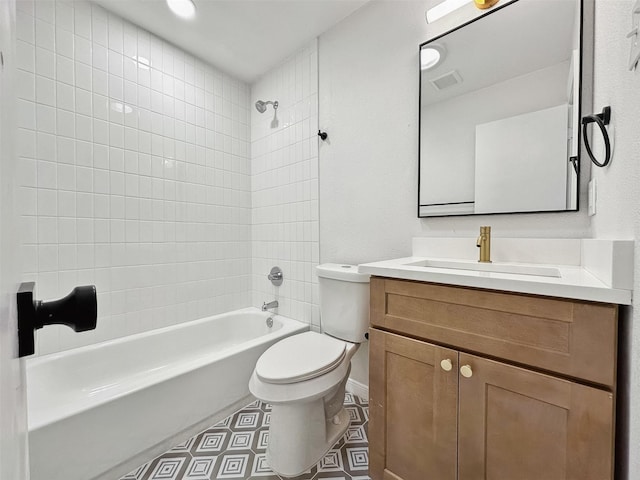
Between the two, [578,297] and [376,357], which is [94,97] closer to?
[376,357]

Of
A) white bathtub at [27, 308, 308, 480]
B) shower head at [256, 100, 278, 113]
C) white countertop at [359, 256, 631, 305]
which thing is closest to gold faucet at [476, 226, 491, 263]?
white countertop at [359, 256, 631, 305]

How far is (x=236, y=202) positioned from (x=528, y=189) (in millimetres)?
1939

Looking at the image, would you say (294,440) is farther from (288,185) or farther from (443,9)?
(443,9)

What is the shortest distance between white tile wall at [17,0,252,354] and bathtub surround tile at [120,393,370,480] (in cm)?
80

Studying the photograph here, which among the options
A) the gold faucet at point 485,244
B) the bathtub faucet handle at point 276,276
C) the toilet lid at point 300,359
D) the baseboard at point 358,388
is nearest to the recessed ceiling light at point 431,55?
the gold faucet at point 485,244

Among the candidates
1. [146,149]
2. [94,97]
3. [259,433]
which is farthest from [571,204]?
[94,97]

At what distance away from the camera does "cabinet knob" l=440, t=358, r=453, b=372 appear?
907 mm

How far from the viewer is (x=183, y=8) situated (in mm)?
1677

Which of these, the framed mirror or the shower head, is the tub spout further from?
the shower head

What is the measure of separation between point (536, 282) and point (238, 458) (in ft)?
4.65

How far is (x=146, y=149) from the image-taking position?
187 centimetres

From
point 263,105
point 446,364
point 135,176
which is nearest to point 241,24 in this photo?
point 263,105

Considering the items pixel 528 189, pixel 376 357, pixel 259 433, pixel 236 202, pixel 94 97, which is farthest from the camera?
pixel 236 202

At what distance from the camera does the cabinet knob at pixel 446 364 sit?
0.91 m
